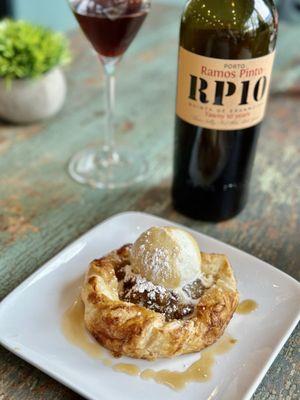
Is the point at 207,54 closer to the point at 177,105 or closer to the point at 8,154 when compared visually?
the point at 177,105

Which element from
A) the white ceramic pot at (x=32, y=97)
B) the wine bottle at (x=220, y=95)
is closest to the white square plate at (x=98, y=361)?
the wine bottle at (x=220, y=95)

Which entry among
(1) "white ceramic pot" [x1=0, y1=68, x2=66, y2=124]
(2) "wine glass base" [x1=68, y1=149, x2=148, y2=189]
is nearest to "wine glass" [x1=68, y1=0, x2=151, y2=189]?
(2) "wine glass base" [x1=68, y1=149, x2=148, y2=189]

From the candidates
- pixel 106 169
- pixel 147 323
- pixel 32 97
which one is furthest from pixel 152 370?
pixel 32 97

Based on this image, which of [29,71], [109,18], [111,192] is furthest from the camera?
[29,71]

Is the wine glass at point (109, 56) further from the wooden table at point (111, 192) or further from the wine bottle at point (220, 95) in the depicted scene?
the wine bottle at point (220, 95)

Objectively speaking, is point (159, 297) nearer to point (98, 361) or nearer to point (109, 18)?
point (98, 361)

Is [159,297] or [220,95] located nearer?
[159,297]
